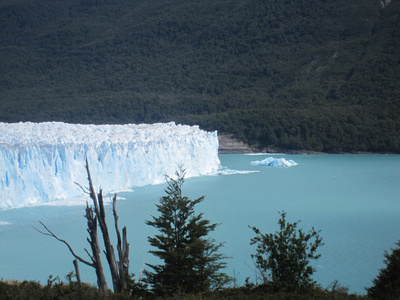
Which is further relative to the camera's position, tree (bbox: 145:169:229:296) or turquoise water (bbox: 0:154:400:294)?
turquoise water (bbox: 0:154:400:294)

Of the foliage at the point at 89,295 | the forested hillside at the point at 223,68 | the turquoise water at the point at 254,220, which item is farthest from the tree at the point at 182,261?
the forested hillside at the point at 223,68

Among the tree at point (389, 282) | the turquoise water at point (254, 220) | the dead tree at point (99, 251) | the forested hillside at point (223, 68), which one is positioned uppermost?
the forested hillside at point (223, 68)

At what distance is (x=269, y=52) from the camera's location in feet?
139

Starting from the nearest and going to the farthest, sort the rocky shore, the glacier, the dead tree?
the dead tree
the glacier
the rocky shore

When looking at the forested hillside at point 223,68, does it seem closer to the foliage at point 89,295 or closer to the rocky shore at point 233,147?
the rocky shore at point 233,147

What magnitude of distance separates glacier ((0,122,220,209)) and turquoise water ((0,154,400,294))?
1.58 ft

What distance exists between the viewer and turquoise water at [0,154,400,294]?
7.86m

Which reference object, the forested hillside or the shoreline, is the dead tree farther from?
the shoreline

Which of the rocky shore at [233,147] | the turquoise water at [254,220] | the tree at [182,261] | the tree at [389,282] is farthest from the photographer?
the rocky shore at [233,147]

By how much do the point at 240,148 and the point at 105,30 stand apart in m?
23.0

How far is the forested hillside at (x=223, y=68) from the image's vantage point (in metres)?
33.3

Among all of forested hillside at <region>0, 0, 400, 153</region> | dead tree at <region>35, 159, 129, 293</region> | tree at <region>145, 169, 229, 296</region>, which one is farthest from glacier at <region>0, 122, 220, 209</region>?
forested hillside at <region>0, 0, 400, 153</region>

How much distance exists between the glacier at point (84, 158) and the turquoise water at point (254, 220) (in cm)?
48

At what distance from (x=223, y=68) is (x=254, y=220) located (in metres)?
32.7
